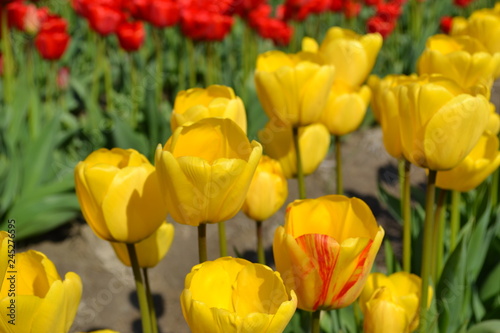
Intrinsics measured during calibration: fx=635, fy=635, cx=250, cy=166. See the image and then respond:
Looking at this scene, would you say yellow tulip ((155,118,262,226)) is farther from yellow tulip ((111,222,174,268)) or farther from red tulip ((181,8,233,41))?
red tulip ((181,8,233,41))

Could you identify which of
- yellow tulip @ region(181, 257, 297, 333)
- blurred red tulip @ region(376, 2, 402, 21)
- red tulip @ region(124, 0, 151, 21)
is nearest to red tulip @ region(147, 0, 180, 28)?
red tulip @ region(124, 0, 151, 21)

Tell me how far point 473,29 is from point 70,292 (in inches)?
44.6

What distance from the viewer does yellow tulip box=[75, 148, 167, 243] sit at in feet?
2.52

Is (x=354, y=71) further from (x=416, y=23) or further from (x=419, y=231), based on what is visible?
(x=416, y=23)

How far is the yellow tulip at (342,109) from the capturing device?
4.10 feet

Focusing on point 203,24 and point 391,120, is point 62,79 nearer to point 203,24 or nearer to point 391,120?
point 203,24

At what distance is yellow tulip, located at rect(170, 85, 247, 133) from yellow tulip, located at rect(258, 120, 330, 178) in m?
0.32

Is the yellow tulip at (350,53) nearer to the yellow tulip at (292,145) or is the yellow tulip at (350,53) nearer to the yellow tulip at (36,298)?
the yellow tulip at (292,145)

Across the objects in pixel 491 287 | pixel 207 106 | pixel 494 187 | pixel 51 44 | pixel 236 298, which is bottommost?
pixel 491 287

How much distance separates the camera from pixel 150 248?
3.19ft

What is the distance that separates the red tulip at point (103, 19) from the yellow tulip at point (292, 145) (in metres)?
1.47

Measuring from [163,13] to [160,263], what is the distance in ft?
3.46

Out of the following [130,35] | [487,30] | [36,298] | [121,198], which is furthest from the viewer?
[130,35]

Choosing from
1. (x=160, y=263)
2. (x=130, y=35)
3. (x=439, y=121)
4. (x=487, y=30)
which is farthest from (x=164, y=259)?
(x=439, y=121)
